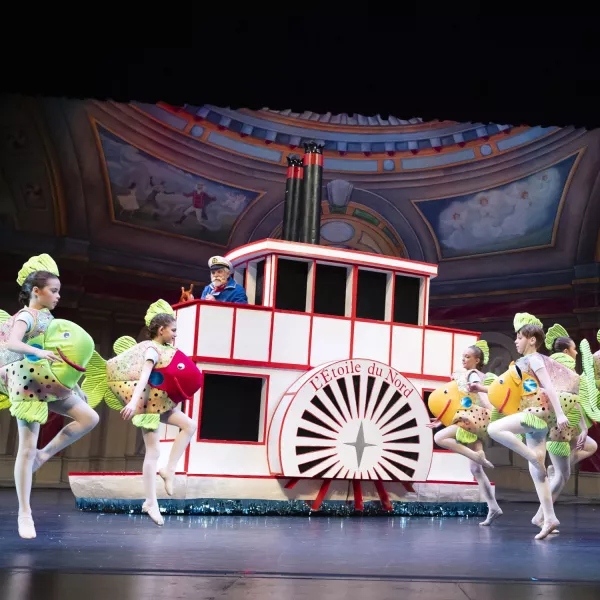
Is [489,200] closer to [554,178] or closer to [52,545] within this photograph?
[554,178]

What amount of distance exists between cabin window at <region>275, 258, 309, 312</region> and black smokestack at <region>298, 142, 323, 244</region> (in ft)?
8.24

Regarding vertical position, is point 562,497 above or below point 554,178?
below

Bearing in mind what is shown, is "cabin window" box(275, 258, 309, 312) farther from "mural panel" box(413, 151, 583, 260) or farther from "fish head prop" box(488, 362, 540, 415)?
"mural panel" box(413, 151, 583, 260)

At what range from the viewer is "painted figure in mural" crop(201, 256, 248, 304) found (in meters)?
8.91

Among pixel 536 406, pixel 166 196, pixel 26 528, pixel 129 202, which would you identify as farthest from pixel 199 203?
pixel 26 528

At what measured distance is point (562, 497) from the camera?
14750 mm

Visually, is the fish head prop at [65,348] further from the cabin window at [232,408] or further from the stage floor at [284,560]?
the cabin window at [232,408]

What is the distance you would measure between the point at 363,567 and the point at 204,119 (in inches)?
496

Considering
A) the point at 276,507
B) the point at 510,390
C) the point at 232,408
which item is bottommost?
the point at 276,507

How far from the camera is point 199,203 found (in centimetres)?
1638

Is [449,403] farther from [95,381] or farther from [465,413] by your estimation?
[95,381]

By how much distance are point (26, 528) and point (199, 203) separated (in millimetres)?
11408

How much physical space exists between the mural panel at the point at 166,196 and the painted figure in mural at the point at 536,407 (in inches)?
393

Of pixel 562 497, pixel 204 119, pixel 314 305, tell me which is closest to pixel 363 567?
pixel 314 305
